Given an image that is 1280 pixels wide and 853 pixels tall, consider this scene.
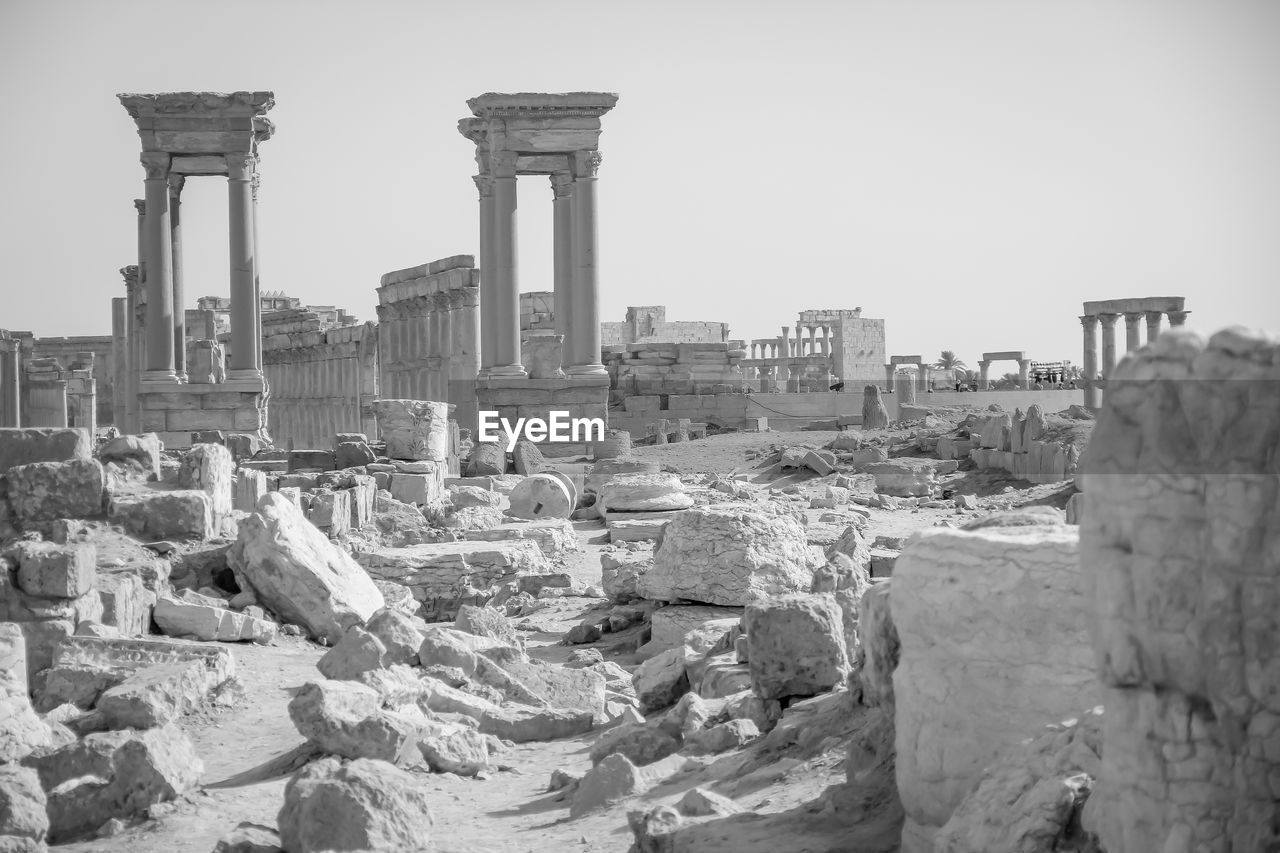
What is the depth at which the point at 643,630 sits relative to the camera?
9906mm

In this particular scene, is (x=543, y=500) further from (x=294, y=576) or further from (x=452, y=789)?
(x=452, y=789)

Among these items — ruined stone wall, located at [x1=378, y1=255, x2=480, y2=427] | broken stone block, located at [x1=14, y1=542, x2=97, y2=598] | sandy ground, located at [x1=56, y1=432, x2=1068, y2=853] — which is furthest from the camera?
ruined stone wall, located at [x1=378, y1=255, x2=480, y2=427]

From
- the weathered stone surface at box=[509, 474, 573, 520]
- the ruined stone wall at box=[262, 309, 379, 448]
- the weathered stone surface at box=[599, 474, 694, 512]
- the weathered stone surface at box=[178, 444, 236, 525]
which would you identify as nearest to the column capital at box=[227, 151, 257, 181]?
the ruined stone wall at box=[262, 309, 379, 448]

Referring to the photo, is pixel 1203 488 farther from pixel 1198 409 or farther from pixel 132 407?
pixel 132 407

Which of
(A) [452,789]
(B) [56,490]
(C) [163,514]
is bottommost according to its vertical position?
(A) [452,789]

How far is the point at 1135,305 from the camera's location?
143 feet

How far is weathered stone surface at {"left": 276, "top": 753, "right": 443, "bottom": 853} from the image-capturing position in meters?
4.79

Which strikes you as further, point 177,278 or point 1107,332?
point 1107,332

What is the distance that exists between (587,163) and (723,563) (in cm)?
1635

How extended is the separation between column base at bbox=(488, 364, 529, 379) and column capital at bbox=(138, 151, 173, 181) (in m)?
6.54

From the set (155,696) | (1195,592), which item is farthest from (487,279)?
(1195,592)

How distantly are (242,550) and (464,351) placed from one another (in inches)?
851

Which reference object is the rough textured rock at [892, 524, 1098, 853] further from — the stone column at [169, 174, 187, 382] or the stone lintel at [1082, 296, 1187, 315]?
the stone lintel at [1082, 296, 1187, 315]

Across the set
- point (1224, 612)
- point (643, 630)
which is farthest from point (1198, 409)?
point (643, 630)
